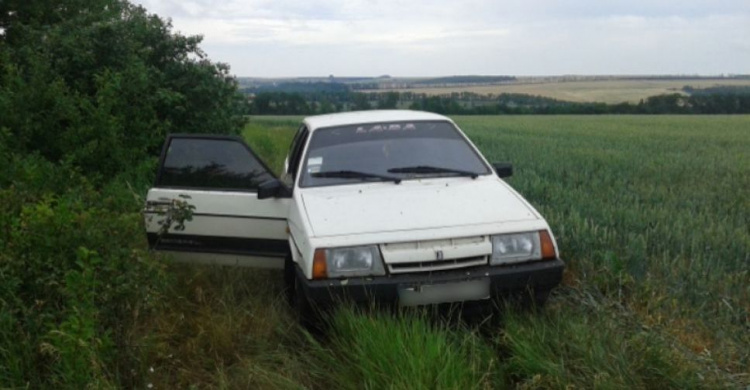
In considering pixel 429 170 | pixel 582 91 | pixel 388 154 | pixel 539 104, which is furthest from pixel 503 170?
pixel 582 91

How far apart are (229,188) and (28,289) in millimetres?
1760

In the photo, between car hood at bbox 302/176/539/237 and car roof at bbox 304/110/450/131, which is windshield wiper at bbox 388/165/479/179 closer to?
car hood at bbox 302/176/539/237

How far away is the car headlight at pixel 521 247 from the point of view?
4.50m

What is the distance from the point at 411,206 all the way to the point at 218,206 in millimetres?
1575

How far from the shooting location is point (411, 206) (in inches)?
191

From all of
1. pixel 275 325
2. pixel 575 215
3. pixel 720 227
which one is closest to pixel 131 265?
pixel 275 325

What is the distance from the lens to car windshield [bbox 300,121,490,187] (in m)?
5.52

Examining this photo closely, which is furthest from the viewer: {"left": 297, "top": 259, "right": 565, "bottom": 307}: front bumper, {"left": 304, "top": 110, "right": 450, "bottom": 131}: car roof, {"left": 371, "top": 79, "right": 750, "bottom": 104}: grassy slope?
{"left": 371, "top": 79, "right": 750, "bottom": 104}: grassy slope

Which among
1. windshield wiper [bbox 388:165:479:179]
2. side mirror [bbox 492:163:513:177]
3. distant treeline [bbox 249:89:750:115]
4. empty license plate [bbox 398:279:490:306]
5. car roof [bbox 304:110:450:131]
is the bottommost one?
distant treeline [bbox 249:89:750:115]

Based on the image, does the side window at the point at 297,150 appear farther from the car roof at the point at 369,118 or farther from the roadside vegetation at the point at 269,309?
the roadside vegetation at the point at 269,309

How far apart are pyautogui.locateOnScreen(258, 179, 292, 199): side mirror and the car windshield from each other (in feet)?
0.51

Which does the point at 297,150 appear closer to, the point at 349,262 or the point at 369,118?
the point at 369,118

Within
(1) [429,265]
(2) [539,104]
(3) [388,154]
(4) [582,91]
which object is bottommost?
(2) [539,104]

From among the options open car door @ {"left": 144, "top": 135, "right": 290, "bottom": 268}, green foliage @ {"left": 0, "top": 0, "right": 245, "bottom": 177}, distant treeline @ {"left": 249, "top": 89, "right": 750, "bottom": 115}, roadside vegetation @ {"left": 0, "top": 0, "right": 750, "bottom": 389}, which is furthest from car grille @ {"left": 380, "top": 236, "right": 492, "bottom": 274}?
distant treeline @ {"left": 249, "top": 89, "right": 750, "bottom": 115}
